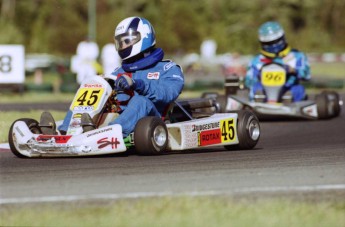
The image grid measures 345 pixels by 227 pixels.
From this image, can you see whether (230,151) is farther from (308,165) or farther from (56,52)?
(56,52)

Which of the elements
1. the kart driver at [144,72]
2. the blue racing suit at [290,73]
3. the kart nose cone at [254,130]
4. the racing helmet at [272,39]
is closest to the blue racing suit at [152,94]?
the kart driver at [144,72]

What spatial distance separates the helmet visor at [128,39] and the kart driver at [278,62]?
5.46 m

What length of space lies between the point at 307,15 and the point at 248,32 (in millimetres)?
7999

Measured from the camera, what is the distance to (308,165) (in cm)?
724

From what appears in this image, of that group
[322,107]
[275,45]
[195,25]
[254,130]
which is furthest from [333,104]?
[195,25]

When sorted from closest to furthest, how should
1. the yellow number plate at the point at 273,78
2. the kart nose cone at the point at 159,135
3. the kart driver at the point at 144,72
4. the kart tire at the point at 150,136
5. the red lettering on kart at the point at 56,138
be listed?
the red lettering on kart at the point at 56,138, the kart tire at the point at 150,136, the kart nose cone at the point at 159,135, the kart driver at the point at 144,72, the yellow number plate at the point at 273,78

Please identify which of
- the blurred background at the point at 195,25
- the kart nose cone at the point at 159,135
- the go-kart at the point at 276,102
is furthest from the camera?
the blurred background at the point at 195,25

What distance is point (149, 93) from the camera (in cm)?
845

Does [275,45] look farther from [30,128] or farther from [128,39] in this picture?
[30,128]

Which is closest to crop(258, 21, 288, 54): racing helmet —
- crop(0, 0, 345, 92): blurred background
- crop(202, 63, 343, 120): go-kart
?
crop(202, 63, 343, 120): go-kart

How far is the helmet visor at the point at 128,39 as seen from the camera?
8836 mm

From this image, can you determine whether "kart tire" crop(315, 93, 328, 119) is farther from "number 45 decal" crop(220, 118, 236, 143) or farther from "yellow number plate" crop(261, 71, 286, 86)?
"number 45 decal" crop(220, 118, 236, 143)

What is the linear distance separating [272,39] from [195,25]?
39889 mm

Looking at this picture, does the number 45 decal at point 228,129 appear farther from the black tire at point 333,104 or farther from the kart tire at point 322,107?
the black tire at point 333,104
